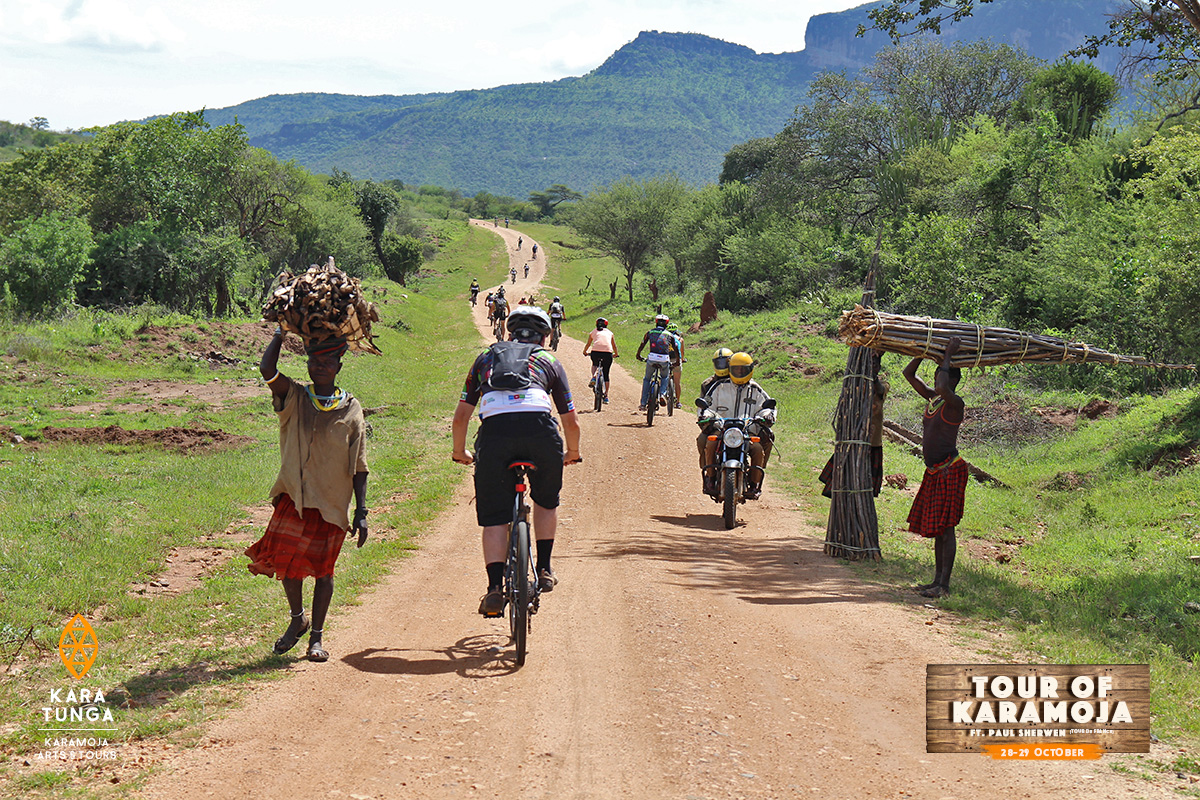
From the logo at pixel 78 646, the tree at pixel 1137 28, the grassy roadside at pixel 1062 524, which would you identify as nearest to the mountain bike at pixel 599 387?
the grassy roadside at pixel 1062 524

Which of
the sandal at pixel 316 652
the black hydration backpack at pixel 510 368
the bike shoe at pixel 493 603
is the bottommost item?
the sandal at pixel 316 652

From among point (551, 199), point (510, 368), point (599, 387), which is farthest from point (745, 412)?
point (551, 199)

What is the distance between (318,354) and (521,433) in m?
1.48

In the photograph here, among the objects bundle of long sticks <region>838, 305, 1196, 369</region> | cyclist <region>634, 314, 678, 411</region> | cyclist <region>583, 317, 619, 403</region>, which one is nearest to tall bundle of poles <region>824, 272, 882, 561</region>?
bundle of long sticks <region>838, 305, 1196, 369</region>

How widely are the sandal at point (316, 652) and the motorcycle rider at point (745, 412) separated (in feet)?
20.6

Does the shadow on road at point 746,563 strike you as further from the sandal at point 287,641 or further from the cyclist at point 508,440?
the sandal at point 287,641

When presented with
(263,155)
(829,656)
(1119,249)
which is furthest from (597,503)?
(263,155)

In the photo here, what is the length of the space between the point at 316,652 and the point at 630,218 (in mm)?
50286

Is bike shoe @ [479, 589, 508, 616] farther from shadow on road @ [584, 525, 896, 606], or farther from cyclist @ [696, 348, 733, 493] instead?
cyclist @ [696, 348, 733, 493]

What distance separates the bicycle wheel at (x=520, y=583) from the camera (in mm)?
5539

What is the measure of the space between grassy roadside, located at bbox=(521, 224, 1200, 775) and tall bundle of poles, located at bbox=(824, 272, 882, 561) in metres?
0.35

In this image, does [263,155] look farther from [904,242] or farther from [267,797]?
[267,797]

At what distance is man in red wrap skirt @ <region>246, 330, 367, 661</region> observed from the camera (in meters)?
5.68

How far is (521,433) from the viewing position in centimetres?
572
